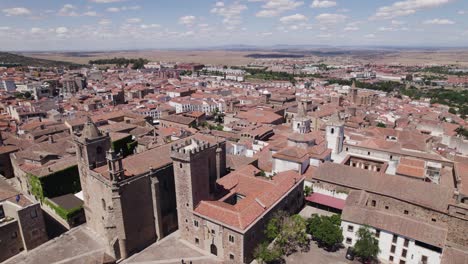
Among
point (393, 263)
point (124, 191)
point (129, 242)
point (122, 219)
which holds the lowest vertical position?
point (393, 263)

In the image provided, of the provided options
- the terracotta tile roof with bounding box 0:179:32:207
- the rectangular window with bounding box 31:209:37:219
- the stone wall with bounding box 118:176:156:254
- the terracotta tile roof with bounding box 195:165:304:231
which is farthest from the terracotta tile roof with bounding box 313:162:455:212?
the terracotta tile roof with bounding box 0:179:32:207

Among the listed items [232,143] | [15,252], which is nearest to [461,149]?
[232,143]

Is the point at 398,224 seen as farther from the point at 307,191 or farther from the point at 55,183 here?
the point at 55,183

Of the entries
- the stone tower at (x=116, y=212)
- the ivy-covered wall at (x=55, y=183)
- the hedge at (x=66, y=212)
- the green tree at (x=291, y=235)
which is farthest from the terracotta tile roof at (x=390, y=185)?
the ivy-covered wall at (x=55, y=183)

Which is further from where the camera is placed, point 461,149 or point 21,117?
point 21,117

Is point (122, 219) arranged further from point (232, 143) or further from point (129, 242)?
point (232, 143)

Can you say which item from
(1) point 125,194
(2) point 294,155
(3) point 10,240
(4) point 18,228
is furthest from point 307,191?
(3) point 10,240

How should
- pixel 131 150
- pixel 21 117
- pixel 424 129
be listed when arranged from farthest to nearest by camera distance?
pixel 21 117
pixel 424 129
pixel 131 150

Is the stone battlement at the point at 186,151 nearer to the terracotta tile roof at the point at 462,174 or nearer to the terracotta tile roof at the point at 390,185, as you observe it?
the terracotta tile roof at the point at 390,185
